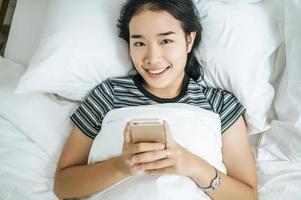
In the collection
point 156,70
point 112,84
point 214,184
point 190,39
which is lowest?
point 214,184

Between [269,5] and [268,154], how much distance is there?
481 mm

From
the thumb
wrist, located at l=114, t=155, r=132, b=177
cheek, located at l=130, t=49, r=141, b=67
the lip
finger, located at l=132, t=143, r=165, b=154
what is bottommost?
wrist, located at l=114, t=155, r=132, b=177

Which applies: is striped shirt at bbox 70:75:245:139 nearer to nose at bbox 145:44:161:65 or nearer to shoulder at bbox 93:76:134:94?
shoulder at bbox 93:76:134:94

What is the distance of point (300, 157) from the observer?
3.78 feet

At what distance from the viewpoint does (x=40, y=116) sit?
1.25 metres

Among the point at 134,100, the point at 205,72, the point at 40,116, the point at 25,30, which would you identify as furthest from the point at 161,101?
the point at 25,30

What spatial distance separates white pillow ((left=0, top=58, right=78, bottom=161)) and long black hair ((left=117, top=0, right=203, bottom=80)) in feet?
1.08

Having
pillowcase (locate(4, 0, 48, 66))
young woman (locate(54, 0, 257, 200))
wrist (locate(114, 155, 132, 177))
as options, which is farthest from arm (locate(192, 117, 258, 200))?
pillowcase (locate(4, 0, 48, 66))

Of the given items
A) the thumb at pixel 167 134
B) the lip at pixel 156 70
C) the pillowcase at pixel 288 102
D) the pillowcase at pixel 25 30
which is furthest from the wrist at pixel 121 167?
the pillowcase at pixel 25 30

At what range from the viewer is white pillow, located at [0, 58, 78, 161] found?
1.22m

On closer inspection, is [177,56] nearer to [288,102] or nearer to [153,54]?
[153,54]

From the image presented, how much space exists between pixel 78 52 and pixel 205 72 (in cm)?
41

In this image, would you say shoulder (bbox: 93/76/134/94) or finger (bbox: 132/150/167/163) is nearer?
finger (bbox: 132/150/167/163)

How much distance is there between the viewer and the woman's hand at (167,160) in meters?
0.87
